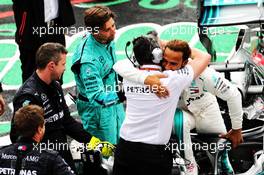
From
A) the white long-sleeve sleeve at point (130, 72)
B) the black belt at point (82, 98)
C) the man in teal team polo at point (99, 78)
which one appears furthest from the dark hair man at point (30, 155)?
the black belt at point (82, 98)

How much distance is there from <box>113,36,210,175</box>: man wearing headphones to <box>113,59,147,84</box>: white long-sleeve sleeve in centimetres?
3

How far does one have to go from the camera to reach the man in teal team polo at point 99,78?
20.4ft

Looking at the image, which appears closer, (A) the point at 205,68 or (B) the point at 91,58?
(A) the point at 205,68

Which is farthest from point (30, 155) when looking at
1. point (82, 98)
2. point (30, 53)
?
point (30, 53)

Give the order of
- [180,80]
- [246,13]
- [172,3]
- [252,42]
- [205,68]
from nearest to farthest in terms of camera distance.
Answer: [180,80] → [205,68] → [246,13] → [252,42] → [172,3]

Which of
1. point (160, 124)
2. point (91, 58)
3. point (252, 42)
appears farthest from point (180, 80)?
point (252, 42)

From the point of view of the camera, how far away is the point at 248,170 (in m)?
6.30

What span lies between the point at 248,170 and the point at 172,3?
562 cm

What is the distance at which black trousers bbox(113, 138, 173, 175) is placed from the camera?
5.31m

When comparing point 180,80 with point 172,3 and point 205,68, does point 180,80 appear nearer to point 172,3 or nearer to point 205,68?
point 205,68
